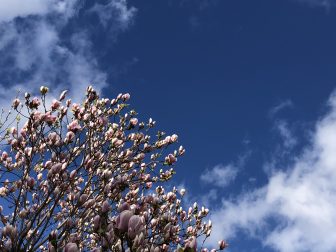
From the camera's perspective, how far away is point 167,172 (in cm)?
819

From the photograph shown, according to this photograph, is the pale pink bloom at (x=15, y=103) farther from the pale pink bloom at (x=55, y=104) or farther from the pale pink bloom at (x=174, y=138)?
the pale pink bloom at (x=174, y=138)

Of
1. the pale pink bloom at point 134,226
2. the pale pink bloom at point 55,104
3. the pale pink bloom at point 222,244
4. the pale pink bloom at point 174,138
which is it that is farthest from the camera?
the pale pink bloom at point 174,138

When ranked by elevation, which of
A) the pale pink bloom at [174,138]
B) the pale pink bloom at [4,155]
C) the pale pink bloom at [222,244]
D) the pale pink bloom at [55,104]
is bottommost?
the pale pink bloom at [222,244]

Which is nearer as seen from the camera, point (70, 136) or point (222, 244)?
point (70, 136)

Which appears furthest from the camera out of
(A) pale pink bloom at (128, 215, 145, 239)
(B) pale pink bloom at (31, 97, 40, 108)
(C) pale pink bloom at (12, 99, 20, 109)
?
(C) pale pink bloom at (12, 99, 20, 109)

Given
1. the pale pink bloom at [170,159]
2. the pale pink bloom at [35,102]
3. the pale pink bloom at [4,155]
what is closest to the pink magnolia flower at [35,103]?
the pale pink bloom at [35,102]

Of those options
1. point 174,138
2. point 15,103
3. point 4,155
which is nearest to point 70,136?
point 15,103

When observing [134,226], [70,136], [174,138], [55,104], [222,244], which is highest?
[174,138]

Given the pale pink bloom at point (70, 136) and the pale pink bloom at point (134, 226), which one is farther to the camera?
the pale pink bloom at point (70, 136)

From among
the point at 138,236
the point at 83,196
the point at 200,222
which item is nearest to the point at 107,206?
the point at 138,236

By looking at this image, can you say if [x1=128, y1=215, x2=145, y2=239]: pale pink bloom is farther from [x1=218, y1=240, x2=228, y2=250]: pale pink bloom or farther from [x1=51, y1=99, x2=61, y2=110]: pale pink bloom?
[x1=218, y1=240, x2=228, y2=250]: pale pink bloom

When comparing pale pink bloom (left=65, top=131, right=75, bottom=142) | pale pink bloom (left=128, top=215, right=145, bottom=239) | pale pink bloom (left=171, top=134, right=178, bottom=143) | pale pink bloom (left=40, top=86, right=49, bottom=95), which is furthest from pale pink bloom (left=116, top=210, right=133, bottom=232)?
pale pink bloom (left=171, top=134, right=178, bottom=143)

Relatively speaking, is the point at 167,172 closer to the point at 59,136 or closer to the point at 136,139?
the point at 136,139

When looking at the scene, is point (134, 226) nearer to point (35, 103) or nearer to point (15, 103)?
point (35, 103)
